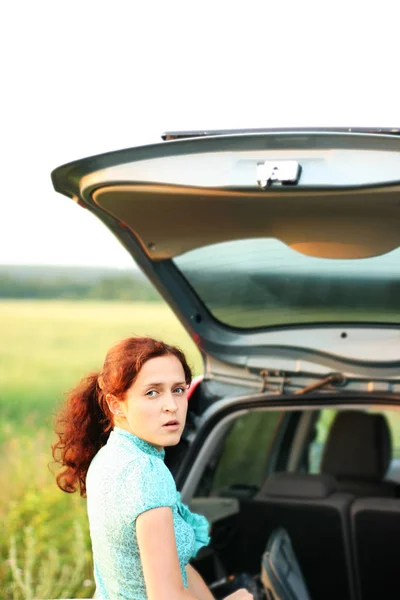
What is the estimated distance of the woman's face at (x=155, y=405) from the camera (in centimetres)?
193

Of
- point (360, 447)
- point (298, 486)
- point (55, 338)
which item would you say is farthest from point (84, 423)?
point (55, 338)

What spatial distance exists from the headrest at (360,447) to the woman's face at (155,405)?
2.83 metres

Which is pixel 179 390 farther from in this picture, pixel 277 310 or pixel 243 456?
pixel 243 456

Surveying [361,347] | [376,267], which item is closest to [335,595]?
[361,347]

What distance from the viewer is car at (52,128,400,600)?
2324mm

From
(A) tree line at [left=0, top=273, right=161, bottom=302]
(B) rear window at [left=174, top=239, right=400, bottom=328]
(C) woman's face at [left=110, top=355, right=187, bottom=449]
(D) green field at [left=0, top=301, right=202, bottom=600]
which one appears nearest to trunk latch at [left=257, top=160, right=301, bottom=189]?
(D) green field at [left=0, top=301, right=202, bottom=600]

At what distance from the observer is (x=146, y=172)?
2395 millimetres

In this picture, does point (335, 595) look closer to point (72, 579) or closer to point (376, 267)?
point (376, 267)

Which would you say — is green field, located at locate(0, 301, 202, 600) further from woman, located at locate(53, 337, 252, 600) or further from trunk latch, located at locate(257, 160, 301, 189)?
trunk latch, located at locate(257, 160, 301, 189)

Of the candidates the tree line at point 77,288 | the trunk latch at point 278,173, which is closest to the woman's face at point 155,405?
the trunk latch at point 278,173

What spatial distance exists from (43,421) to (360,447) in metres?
4.58

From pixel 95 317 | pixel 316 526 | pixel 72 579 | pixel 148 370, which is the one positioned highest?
pixel 95 317

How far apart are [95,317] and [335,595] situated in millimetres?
15903

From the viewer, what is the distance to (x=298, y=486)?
3.89 metres
